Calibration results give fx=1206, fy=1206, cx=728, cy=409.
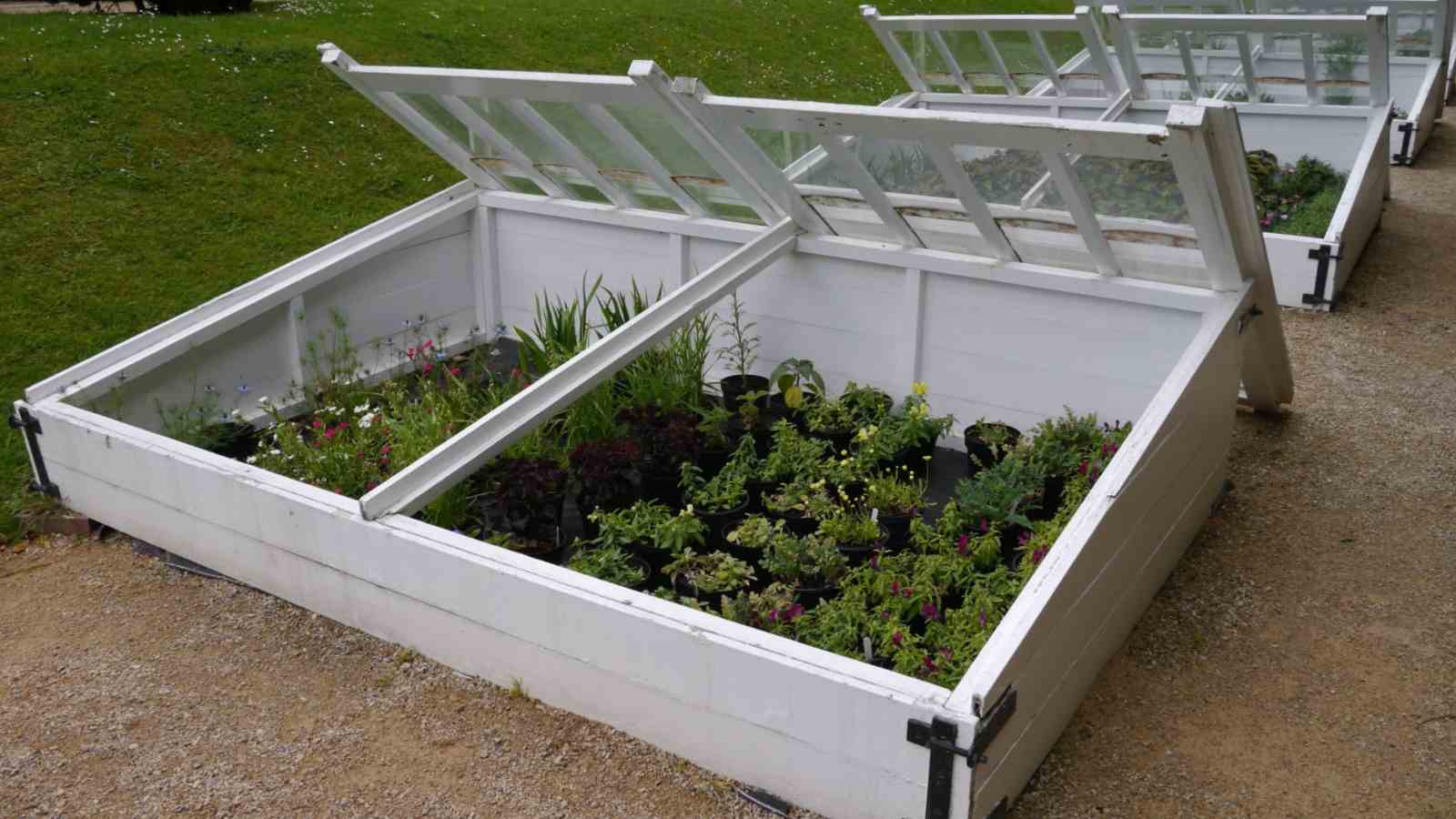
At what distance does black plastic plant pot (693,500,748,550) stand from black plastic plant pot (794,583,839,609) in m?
0.49

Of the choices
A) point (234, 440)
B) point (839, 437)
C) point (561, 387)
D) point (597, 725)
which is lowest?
point (597, 725)

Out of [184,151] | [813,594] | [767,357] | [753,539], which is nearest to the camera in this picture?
[813,594]

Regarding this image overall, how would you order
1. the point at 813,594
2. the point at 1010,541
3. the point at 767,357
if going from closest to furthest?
the point at 813,594, the point at 1010,541, the point at 767,357

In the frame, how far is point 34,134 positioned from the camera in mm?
7367

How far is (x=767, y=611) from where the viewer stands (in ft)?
11.8

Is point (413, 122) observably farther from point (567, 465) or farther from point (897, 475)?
point (897, 475)

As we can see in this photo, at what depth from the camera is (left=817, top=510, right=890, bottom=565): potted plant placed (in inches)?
159

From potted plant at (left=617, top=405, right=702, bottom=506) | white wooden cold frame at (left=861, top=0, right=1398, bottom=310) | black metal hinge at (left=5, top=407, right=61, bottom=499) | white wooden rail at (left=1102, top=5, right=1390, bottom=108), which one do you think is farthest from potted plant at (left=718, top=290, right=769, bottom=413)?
white wooden rail at (left=1102, top=5, right=1390, bottom=108)

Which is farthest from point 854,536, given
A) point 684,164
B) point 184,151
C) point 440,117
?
point 184,151

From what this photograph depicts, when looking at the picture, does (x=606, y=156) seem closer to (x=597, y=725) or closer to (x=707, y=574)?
(x=707, y=574)

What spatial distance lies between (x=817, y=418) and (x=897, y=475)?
1.65 feet

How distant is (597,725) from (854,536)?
1.12 m

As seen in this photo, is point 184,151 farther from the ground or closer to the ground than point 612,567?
farther from the ground

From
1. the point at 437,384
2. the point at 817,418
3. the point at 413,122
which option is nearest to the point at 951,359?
the point at 817,418
